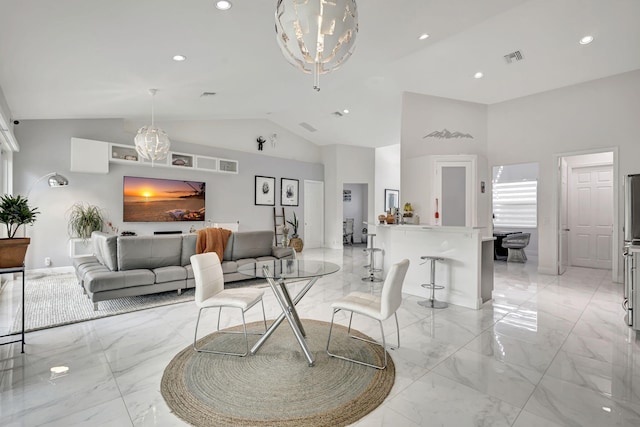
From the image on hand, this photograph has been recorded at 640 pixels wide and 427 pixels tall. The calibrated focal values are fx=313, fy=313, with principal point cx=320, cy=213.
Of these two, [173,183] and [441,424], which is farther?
[173,183]

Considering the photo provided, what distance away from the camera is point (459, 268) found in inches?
161

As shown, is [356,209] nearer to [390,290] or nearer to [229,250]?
[229,250]

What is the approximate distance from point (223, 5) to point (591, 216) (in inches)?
322

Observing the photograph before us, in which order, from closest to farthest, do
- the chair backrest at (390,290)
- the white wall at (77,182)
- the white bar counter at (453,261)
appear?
the chair backrest at (390,290)
the white bar counter at (453,261)
the white wall at (77,182)

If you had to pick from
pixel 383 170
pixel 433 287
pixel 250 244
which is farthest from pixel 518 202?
pixel 250 244

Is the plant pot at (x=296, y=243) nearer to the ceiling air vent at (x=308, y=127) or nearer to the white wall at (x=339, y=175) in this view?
the white wall at (x=339, y=175)

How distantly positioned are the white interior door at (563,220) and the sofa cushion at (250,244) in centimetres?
563

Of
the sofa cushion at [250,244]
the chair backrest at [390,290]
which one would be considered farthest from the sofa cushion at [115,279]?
the chair backrest at [390,290]

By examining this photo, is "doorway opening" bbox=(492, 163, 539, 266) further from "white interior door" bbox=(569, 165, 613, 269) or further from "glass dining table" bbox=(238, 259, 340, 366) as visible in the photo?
"glass dining table" bbox=(238, 259, 340, 366)

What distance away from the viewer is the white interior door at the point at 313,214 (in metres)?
9.88

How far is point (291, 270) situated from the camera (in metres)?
2.76

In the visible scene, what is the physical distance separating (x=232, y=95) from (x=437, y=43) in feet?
11.4

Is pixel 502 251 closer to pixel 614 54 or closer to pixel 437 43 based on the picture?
pixel 614 54

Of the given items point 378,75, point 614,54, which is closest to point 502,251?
point 614,54
